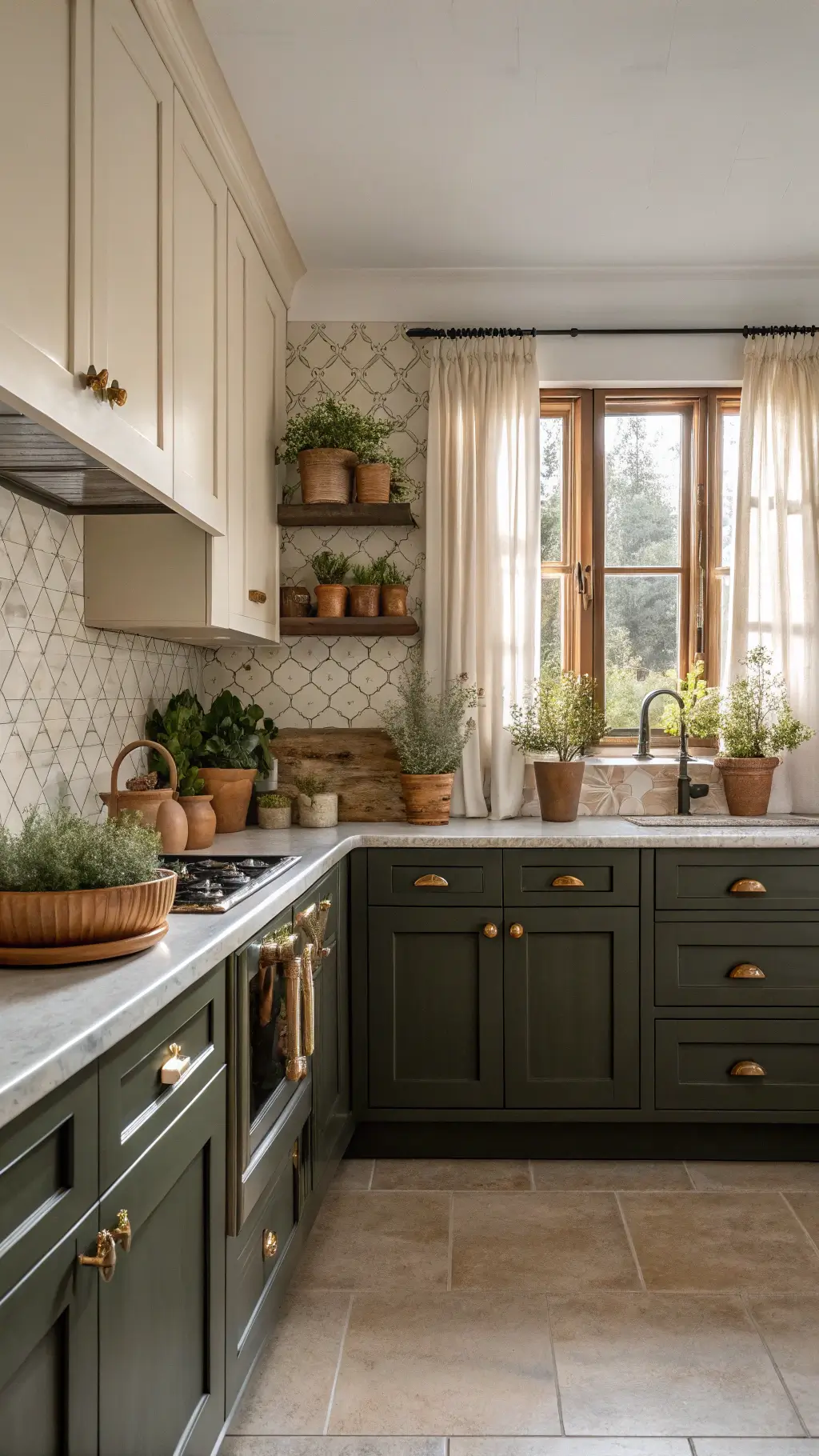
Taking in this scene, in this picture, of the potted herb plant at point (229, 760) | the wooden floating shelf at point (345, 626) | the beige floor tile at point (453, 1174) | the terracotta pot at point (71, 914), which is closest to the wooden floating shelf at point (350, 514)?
the wooden floating shelf at point (345, 626)

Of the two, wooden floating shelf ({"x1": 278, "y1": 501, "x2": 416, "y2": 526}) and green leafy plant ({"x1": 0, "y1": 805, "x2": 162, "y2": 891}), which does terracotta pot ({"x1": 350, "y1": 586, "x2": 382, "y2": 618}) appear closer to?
wooden floating shelf ({"x1": 278, "y1": 501, "x2": 416, "y2": 526})

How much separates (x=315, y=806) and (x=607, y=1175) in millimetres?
1398

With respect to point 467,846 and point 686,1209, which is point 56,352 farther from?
point 686,1209

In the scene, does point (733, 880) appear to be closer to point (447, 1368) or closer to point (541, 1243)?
point (541, 1243)

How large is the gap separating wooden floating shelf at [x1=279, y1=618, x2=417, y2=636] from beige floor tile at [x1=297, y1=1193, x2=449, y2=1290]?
1.73m

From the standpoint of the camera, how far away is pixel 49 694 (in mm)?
2346

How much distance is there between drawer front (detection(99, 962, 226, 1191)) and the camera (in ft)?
4.10

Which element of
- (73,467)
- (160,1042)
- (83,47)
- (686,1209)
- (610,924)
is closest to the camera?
(160,1042)

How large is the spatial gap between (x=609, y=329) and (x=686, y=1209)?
9.25 ft

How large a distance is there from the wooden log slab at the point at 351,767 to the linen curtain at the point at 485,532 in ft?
0.80

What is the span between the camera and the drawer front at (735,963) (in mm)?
A: 3121

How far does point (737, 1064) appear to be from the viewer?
3.12 m

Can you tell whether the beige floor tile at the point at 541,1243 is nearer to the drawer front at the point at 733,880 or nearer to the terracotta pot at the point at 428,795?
the drawer front at the point at 733,880

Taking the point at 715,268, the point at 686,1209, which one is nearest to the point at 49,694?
the point at 686,1209
